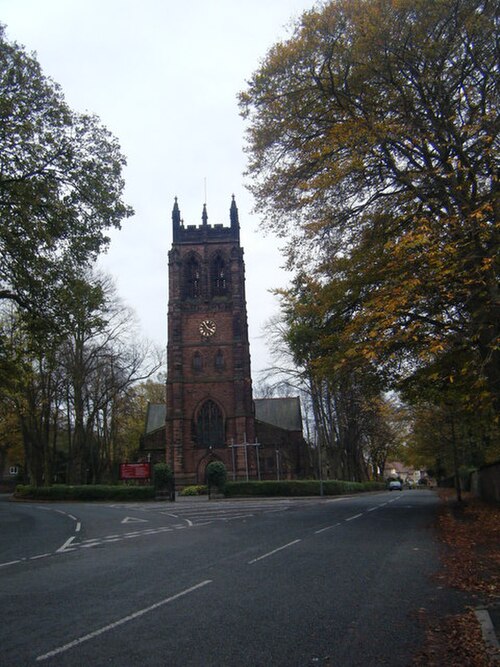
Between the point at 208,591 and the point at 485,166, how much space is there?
11.4 meters

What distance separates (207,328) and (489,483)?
3108 centimetres

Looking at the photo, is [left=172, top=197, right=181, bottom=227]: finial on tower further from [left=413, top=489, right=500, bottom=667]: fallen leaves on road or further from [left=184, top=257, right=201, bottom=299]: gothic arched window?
[left=413, top=489, right=500, bottom=667]: fallen leaves on road

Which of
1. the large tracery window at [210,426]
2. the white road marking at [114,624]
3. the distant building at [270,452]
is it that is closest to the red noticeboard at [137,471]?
the distant building at [270,452]

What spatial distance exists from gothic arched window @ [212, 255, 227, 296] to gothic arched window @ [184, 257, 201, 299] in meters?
1.46

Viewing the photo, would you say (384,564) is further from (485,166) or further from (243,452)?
(243,452)

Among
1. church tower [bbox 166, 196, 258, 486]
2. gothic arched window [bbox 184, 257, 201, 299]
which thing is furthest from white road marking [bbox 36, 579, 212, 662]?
gothic arched window [bbox 184, 257, 201, 299]

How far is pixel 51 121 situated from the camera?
51.5 ft

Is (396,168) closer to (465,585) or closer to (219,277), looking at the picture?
(465,585)

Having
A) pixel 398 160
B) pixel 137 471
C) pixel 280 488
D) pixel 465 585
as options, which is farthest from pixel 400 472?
pixel 465 585

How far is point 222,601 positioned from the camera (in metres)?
6.64

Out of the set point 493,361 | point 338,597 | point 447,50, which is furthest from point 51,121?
point 338,597

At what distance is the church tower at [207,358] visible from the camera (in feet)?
158

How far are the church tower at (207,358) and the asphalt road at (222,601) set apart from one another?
35.0 m

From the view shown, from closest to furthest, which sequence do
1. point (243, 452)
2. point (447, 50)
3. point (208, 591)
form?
point (208, 591), point (447, 50), point (243, 452)
